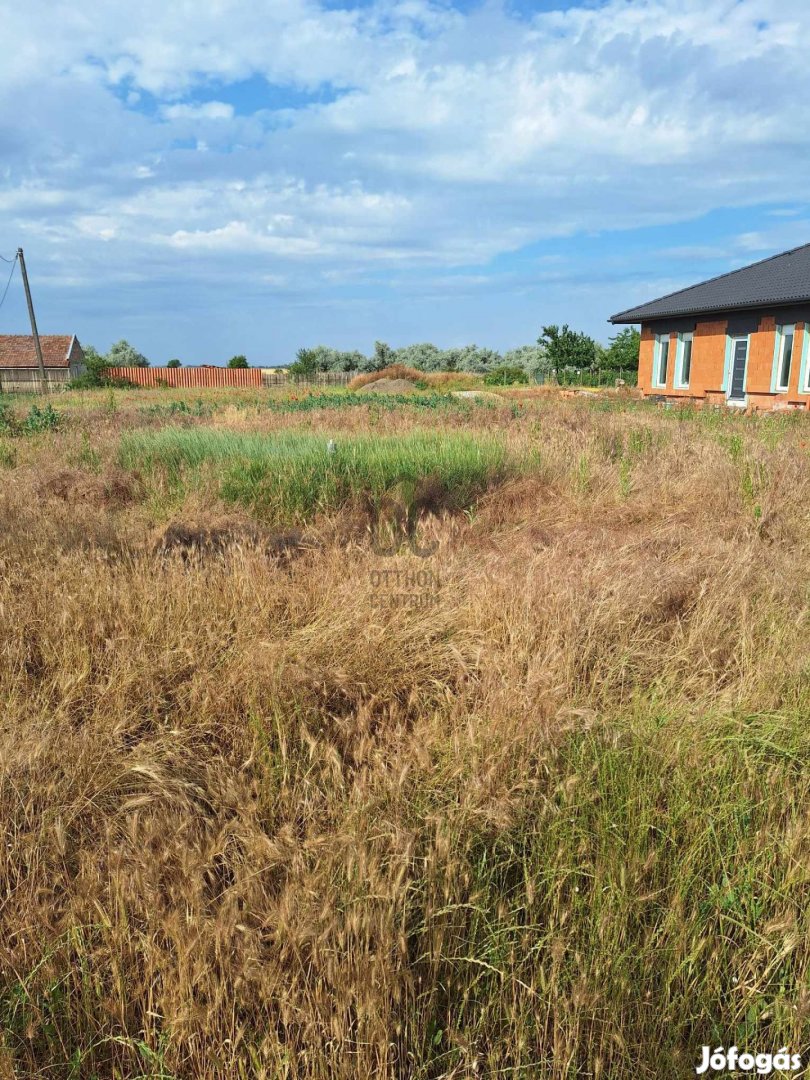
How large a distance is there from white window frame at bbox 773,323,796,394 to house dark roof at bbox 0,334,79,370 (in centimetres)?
→ 5115

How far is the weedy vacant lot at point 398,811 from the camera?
5.00ft

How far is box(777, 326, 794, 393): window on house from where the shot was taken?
1994cm

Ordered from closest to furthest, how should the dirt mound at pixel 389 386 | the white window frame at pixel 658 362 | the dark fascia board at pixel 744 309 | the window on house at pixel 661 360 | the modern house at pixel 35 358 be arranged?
the dark fascia board at pixel 744 309, the white window frame at pixel 658 362, the window on house at pixel 661 360, the dirt mound at pixel 389 386, the modern house at pixel 35 358

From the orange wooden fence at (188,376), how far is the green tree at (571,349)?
1807 centimetres

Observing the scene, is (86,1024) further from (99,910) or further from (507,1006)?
(507,1006)

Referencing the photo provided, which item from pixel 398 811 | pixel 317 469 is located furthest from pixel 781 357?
pixel 398 811

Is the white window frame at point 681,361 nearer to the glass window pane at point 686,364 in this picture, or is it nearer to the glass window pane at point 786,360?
the glass window pane at point 686,364

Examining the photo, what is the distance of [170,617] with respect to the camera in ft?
Answer: 10.8

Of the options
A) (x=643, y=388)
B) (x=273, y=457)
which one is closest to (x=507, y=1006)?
(x=273, y=457)

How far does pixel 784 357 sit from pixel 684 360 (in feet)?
15.4

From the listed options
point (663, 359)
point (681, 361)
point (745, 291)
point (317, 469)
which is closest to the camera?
point (317, 469)

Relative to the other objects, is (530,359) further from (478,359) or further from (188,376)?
(188,376)

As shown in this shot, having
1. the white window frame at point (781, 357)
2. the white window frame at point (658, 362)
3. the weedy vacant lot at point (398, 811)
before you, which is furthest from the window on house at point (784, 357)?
the weedy vacant lot at point (398, 811)

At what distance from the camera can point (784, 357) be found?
2020 centimetres
